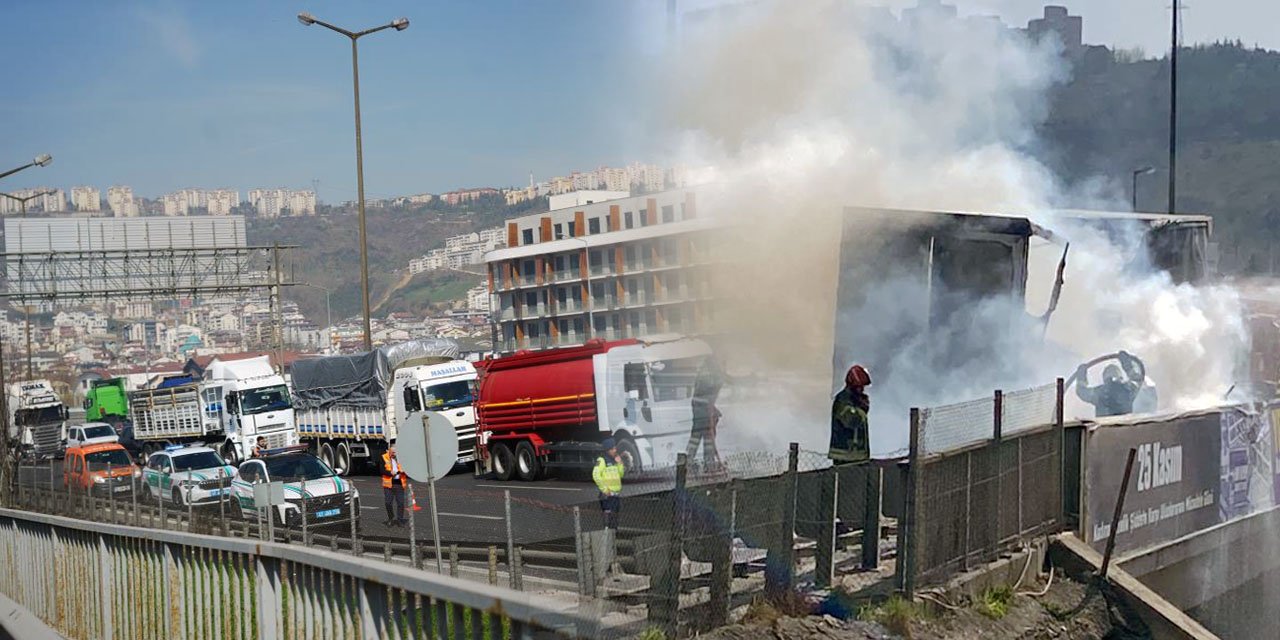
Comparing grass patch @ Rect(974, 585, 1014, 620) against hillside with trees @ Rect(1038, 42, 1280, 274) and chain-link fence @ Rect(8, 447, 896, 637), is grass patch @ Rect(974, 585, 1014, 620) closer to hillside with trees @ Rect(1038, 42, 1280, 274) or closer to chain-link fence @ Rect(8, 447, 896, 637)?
chain-link fence @ Rect(8, 447, 896, 637)

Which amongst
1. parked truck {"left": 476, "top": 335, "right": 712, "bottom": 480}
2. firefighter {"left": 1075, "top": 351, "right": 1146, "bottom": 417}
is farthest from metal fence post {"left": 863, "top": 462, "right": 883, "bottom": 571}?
parked truck {"left": 476, "top": 335, "right": 712, "bottom": 480}

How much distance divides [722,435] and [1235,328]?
8728 millimetres

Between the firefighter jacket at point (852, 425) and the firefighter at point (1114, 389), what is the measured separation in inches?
236

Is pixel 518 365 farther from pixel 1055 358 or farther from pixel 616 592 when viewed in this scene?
pixel 616 592

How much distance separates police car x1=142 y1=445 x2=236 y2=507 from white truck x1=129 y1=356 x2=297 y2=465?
35.0 feet

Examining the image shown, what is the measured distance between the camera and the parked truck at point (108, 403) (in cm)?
7350

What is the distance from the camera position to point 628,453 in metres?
24.9

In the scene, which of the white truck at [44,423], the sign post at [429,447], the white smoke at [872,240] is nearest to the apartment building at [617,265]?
the white smoke at [872,240]

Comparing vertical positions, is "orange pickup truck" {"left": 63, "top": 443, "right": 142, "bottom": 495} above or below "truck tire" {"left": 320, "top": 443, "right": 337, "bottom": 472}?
above

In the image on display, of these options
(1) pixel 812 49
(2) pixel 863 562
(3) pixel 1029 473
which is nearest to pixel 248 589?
(2) pixel 863 562

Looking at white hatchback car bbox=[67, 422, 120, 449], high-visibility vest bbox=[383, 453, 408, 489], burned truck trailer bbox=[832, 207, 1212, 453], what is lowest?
white hatchback car bbox=[67, 422, 120, 449]

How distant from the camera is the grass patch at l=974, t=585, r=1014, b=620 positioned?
10.4 m

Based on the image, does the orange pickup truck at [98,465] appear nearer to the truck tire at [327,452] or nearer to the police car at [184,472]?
the police car at [184,472]

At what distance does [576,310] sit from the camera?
24781 millimetres
